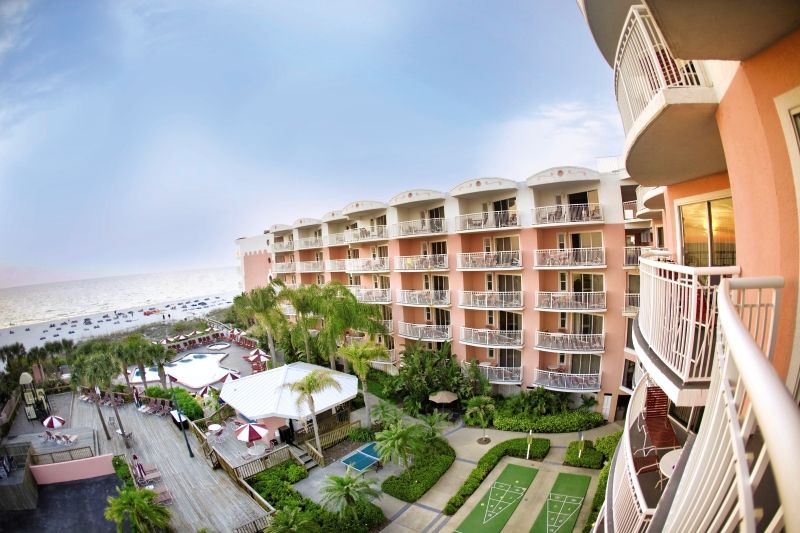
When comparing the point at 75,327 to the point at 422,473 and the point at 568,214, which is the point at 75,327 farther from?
the point at 568,214

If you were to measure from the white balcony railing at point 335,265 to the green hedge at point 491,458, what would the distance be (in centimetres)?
1790

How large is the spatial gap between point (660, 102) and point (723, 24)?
3.64 feet

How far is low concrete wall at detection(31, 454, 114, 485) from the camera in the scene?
720 inches

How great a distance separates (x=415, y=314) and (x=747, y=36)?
929 inches

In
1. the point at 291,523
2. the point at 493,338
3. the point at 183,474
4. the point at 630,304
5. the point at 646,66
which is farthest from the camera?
the point at 493,338

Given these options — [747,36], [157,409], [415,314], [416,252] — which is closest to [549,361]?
[415,314]

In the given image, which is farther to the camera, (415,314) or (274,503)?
(415,314)

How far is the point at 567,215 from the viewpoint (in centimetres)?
1886

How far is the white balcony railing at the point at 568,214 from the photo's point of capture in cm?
1842

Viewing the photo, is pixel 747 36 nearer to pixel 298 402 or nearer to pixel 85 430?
pixel 298 402

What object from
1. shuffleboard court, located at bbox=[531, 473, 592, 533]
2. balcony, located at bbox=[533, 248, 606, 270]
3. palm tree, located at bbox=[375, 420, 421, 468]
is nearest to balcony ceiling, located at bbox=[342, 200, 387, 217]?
balcony, located at bbox=[533, 248, 606, 270]

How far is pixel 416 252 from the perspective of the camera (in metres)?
25.5

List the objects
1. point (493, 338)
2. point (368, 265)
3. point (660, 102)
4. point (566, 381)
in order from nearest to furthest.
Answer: point (660, 102), point (566, 381), point (493, 338), point (368, 265)

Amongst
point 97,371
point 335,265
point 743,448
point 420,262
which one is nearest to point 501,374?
point 420,262
